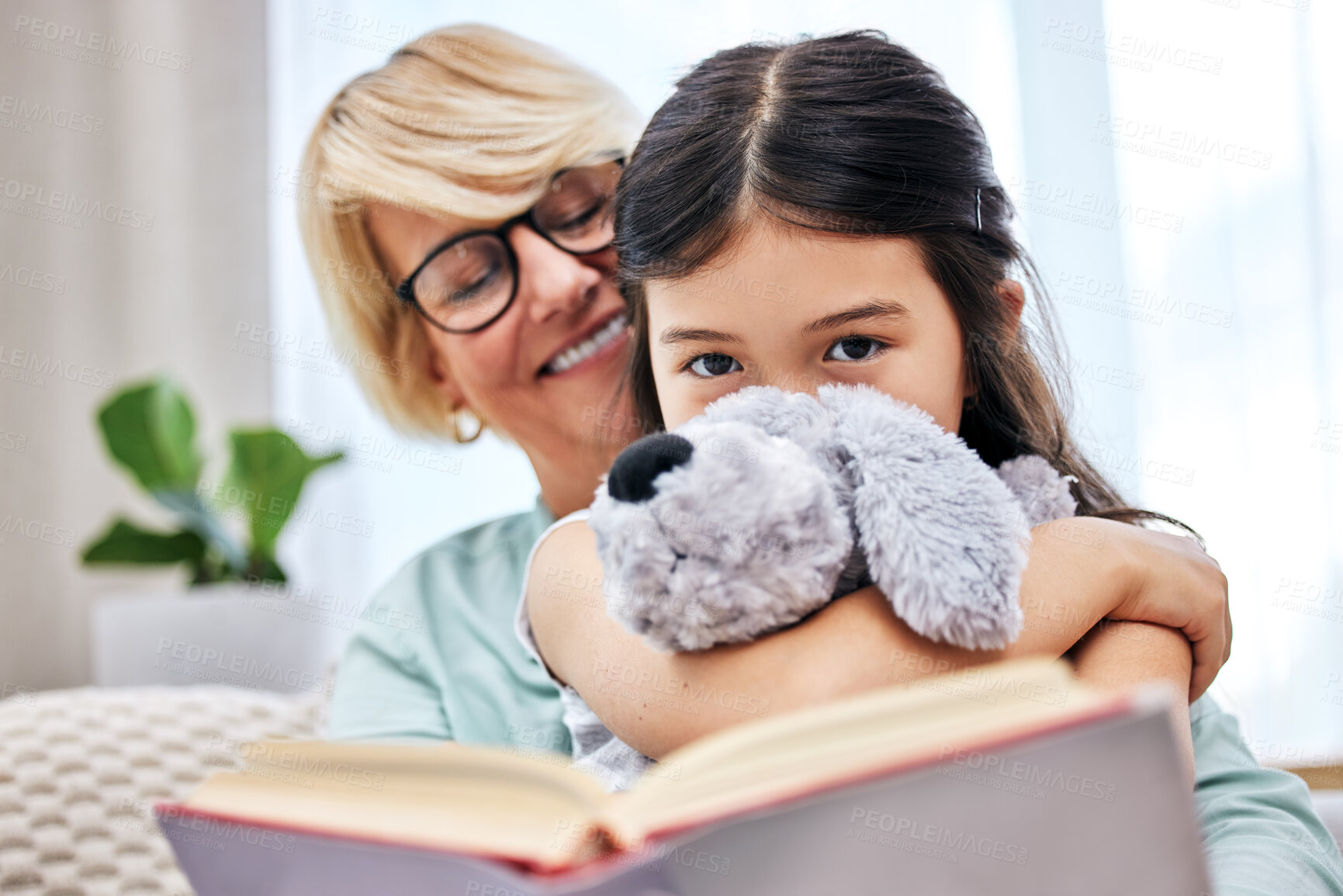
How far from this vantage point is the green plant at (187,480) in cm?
220

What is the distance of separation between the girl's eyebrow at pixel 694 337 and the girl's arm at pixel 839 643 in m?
0.18

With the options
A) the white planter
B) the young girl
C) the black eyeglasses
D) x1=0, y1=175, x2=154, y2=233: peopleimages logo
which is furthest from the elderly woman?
x1=0, y1=175, x2=154, y2=233: peopleimages logo

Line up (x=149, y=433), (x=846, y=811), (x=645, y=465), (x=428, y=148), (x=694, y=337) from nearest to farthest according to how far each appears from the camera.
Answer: (x=846, y=811) < (x=645, y=465) < (x=694, y=337) < (x=428, y=148) < (x=149, y=433)

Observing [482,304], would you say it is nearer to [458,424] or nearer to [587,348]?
[587,348]

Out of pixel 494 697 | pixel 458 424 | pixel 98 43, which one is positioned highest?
pixel 98 43

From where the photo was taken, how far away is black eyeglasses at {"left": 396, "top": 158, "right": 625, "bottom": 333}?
1108 mm

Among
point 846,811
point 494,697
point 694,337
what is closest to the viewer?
point 846,811

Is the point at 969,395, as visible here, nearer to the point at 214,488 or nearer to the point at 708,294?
the point at 708,294

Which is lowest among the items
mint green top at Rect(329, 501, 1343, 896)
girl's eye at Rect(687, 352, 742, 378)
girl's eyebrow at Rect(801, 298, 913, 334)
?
mint green top at Rect(329, 501, 1343, 896)

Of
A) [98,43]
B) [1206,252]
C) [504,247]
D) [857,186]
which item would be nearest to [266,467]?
[98,43]

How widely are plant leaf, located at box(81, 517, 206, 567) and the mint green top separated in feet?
4.50

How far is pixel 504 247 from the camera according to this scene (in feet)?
3.64

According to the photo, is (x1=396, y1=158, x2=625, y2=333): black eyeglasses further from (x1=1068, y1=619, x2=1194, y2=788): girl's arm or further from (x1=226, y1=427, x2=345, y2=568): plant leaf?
(x1=226, y1=427, x2=345, y2=568): plant leaf

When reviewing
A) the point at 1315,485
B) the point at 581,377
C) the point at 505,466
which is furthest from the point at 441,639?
the point at 1315,485
